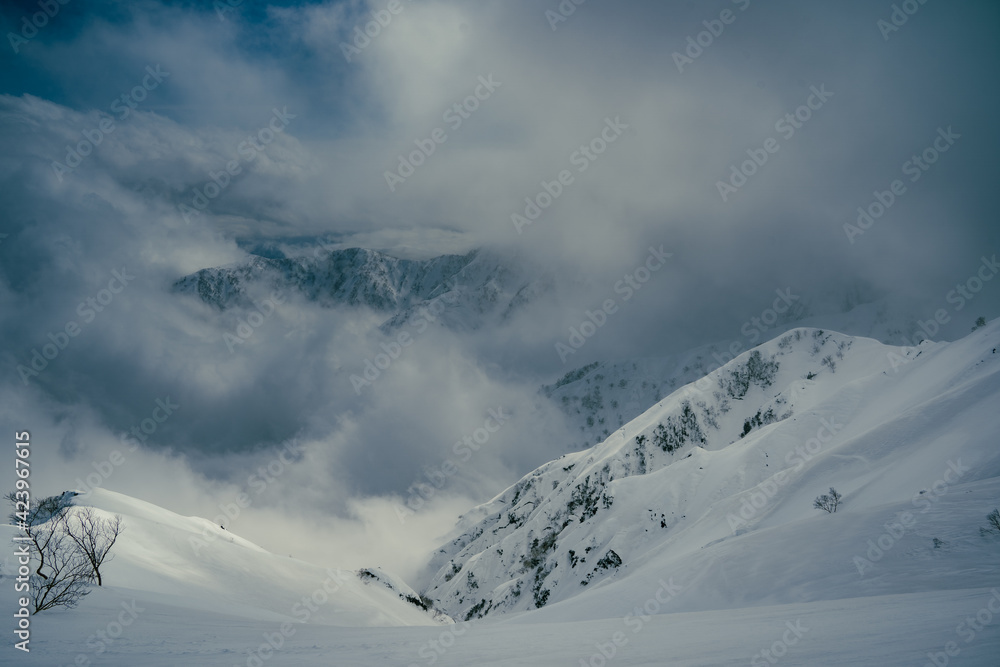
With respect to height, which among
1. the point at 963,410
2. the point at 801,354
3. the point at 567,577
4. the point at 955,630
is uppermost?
the point at 801,354

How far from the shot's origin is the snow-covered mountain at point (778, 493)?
68.1 ft

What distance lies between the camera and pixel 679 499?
82875 mm

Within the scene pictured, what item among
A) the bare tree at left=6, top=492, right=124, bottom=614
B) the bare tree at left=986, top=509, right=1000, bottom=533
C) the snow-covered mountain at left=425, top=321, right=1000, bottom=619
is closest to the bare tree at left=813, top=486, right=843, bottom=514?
the snow-covered mountain at left=425, top=321, right=1000, bottom=619

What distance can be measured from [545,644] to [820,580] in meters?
13.6

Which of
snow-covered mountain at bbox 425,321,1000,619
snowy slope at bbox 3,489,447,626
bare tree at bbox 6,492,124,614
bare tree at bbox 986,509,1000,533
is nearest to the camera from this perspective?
bare tree at bbox 6,492,124,614

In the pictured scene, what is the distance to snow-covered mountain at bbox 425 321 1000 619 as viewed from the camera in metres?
20.8

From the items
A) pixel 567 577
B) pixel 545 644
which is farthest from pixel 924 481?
pixel 567 577

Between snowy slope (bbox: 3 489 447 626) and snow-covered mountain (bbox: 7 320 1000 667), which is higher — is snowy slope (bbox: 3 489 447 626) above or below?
below

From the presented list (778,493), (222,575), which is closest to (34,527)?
(222,575)

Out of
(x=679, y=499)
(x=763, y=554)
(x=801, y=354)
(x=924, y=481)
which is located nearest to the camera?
(x=763, y=554)

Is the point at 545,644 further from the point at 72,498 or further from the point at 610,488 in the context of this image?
the point at 610,488

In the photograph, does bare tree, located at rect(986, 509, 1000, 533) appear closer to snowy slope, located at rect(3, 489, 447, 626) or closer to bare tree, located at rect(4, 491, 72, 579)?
bare tree, located at rect(4, 491, 72, 579)

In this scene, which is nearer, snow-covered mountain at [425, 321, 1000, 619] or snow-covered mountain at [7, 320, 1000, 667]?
snow-covered mountain at [7, 320, 1000, 667]

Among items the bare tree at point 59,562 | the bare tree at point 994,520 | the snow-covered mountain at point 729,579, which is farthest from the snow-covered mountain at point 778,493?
the bare tree at point 59,562
